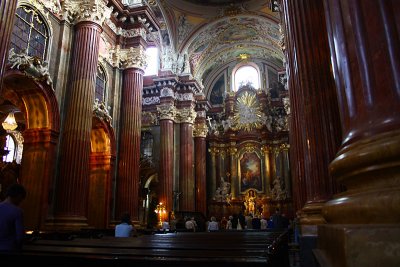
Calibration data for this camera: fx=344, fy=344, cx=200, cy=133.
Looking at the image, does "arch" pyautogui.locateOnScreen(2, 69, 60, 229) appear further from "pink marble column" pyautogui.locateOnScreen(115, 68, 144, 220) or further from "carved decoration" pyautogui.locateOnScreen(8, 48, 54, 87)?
"pink marble column" pyautogui.locateOnScreen(115, 68, 144, 220)

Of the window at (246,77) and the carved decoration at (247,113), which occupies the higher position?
the window at (246,77)

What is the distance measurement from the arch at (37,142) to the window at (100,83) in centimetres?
238

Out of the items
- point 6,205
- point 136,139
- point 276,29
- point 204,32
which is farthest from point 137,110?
point 276,29

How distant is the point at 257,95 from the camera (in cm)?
2220

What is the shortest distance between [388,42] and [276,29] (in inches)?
731

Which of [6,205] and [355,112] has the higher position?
[355,112]

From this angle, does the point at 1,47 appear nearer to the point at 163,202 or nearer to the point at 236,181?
the point at 163,202

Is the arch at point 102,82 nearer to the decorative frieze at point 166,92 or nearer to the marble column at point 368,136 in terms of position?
the decorative frieze at point 166,92

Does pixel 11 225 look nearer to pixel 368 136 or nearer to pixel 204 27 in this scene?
pixel 368 136

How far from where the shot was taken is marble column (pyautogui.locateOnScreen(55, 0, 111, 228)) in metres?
7.73

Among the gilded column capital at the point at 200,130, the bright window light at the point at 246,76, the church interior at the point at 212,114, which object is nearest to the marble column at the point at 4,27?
the church interior at the point at 212,114

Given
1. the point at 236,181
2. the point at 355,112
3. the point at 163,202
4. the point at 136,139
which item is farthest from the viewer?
the point at 236,181

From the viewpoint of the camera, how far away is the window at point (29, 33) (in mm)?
7590

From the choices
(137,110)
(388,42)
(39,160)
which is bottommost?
(388,42)
